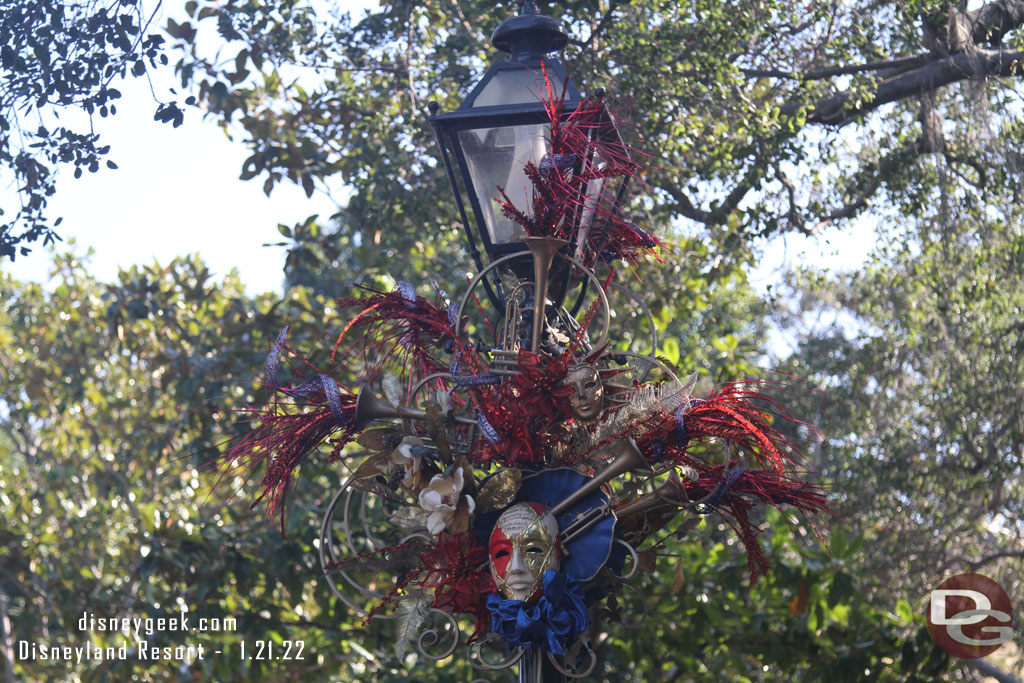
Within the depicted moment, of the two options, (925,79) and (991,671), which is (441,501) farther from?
(925,79)

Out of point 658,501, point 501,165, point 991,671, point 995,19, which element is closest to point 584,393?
point 658,501

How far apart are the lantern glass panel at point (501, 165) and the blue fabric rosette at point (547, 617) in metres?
1.10

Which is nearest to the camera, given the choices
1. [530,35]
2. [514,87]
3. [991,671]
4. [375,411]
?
[375,411]

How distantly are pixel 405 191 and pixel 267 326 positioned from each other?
139 centimetres

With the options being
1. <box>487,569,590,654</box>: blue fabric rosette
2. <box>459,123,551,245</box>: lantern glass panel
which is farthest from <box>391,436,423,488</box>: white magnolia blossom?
<box>459,123,551,245</box>: lantern glass panel

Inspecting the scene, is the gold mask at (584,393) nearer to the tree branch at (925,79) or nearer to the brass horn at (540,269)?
the brass horn at (540,269)

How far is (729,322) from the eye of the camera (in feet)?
32.9

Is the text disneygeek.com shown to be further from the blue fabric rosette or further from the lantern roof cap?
the lantern roof cap

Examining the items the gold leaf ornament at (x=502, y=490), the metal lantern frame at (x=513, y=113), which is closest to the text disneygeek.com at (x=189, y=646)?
the metal lantern frame at (x=513, y=113)

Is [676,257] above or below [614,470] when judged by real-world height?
above

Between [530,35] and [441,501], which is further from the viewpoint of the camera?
[530,35]

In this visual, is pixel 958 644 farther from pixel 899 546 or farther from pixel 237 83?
pixel 237 83

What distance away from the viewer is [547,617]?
2.56 meters

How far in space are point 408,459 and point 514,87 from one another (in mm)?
1228
